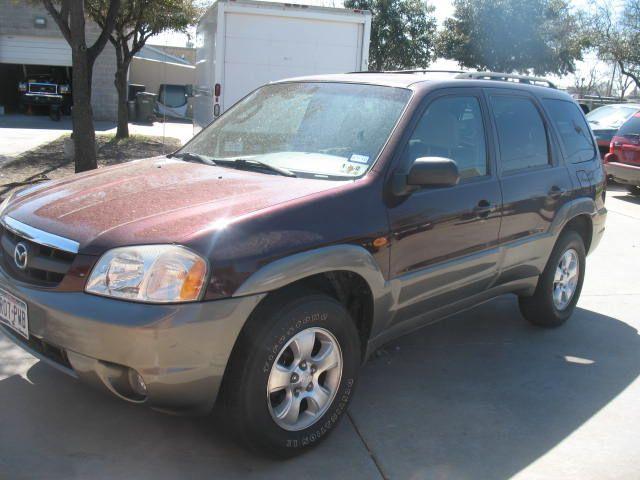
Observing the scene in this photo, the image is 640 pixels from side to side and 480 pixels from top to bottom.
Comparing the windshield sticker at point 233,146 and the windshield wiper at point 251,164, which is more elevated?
the windshield sticker at point 233,146

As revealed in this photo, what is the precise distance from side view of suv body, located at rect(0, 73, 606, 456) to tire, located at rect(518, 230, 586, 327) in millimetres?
153

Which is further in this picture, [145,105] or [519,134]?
[145,105]

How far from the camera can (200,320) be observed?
2756 mm

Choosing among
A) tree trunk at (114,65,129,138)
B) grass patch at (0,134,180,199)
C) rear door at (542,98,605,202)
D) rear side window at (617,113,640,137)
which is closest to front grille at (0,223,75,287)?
rear door at (542,98,605,202)

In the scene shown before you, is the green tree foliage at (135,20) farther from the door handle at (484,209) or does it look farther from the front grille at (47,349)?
the front grille at (47,349)

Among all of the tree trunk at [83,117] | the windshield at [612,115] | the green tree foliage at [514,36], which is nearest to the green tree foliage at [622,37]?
the green tree foliage at [514,36]

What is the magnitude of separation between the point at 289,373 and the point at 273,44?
28.6 ft

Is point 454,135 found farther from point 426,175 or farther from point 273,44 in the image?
point 273,44

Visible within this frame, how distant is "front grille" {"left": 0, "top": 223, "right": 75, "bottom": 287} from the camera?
2977 millimetres

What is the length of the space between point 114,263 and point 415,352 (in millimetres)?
2527

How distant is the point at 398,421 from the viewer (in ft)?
12.2

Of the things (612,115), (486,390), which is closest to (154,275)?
(486,390)

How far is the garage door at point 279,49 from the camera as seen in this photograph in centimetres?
1078

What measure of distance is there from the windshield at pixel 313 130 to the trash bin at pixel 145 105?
20.7m
